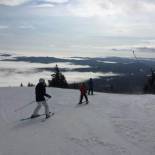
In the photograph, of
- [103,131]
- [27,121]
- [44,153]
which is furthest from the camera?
[27,121]

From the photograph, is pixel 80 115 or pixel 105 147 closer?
pixel 105 147

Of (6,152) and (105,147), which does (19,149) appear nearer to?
(6,152)

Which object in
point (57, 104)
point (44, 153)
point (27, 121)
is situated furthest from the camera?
point (57, 104)

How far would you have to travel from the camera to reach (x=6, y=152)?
1260cm

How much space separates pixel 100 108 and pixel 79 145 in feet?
32.5

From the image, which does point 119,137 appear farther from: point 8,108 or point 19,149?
point 8,108

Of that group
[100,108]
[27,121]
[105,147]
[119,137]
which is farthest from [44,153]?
[100,108]

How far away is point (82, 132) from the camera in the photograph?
50.5 feet

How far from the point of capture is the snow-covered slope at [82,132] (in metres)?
12.8

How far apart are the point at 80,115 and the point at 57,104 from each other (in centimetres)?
602

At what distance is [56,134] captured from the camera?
15.2 m

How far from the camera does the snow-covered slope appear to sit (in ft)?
42.1

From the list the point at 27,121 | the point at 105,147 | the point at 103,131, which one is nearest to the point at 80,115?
the point at 27,121

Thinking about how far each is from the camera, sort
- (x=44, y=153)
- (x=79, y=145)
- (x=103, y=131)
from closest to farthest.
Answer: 1. (x=44, y=153)
2. (x=79, y=145)
3. (x=103, y=131)
